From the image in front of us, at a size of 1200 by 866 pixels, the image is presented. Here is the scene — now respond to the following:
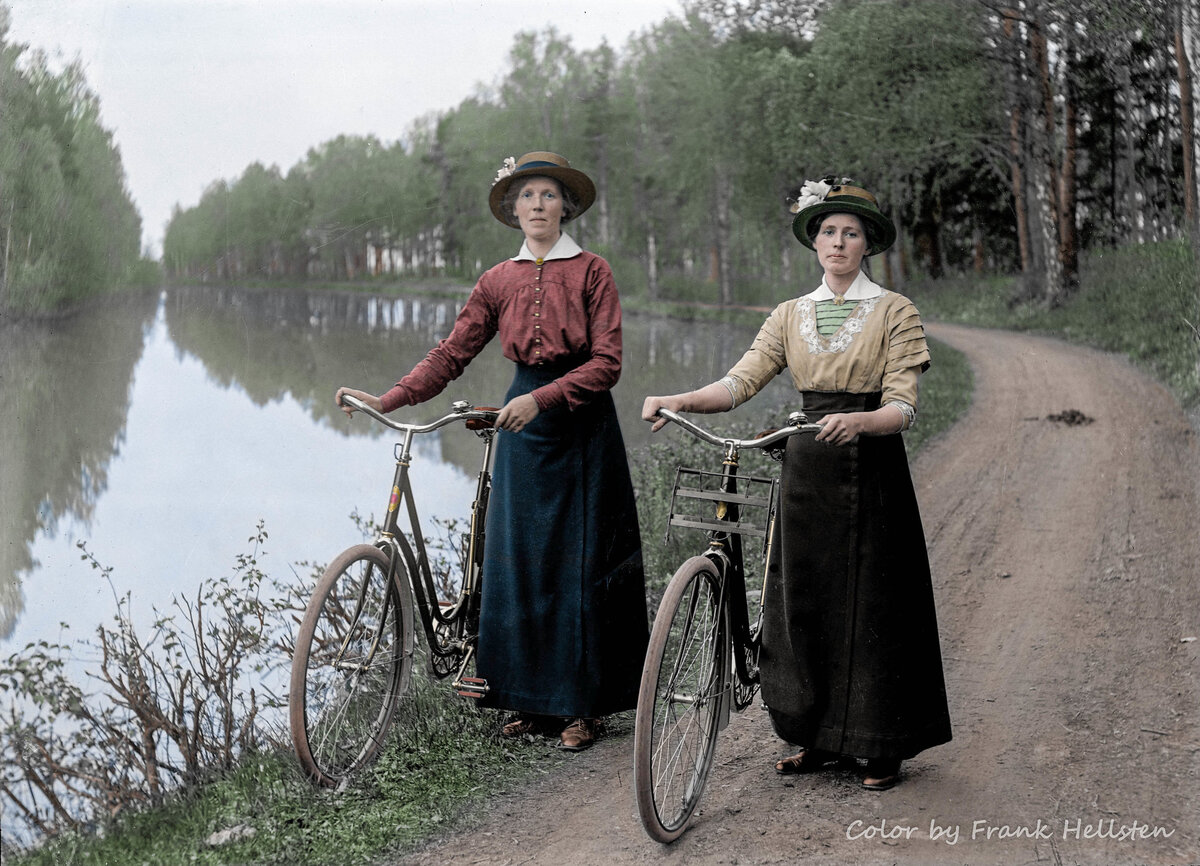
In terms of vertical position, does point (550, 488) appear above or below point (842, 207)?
below

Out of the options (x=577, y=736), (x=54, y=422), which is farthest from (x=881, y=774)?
(x=54, y=422)

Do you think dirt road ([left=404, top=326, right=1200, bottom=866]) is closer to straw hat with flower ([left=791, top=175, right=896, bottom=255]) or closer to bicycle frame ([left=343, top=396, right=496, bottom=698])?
bicycle frame ([left=343, top=396, right=496, bottom=698])

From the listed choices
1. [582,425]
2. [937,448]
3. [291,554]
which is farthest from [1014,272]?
[291,554]

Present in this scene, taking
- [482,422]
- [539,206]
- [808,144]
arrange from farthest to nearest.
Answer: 1. [808,144]
2. [539,206]
3. [482,422]

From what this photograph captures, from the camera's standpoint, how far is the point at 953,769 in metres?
3.86

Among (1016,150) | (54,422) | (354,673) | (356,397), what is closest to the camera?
(354,673)

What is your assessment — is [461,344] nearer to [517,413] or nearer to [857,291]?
[517,413]

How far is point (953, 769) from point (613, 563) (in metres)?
1.46

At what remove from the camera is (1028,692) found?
445cm

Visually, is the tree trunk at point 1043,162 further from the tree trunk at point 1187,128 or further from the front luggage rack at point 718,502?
the front luggage rack at point 718,502

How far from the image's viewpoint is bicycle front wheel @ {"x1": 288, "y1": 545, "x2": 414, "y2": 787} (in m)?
3.35

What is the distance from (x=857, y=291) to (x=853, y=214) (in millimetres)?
254

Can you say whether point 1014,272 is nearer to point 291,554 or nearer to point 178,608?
point 291,554

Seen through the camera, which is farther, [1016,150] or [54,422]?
[1016,150]
